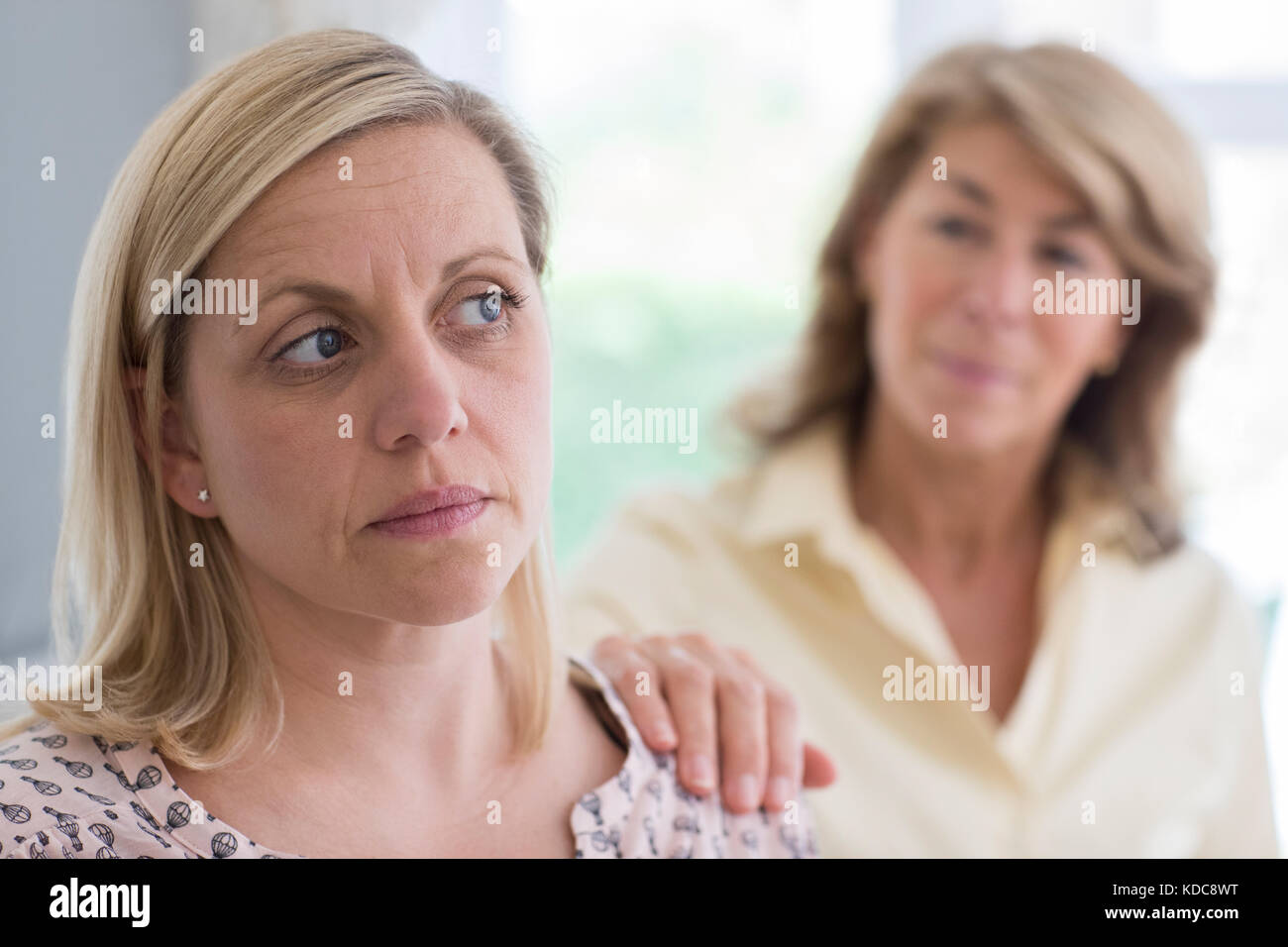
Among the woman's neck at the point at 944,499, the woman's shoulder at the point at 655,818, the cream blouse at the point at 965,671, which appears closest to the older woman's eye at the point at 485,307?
the woman's shoulder at the point at 655,818

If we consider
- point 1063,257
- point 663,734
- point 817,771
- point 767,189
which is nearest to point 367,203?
point 663,734

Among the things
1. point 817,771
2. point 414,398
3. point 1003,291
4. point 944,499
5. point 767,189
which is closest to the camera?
point 414,398

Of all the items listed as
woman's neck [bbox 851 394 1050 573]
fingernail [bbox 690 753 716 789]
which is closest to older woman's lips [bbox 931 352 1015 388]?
woman's neck [bbox 851 394 1050 573]

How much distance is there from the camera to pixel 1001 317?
161cm

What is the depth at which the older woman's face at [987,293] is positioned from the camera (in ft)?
5.31

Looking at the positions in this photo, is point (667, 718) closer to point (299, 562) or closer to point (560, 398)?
point (299, 562)

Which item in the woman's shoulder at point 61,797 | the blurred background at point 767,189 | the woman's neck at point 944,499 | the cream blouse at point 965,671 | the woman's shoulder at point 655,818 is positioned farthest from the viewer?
the blurred background at point 767,189

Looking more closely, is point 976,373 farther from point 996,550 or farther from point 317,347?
point 317,347

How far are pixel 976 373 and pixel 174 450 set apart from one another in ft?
3.67

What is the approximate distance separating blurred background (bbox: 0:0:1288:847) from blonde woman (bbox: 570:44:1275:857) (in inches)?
6.5

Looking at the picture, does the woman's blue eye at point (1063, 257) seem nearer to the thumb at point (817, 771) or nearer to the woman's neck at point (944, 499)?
the woman's neck at point (944, 499)

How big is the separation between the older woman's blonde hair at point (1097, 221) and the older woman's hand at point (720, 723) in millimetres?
847

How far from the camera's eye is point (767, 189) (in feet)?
7.80
